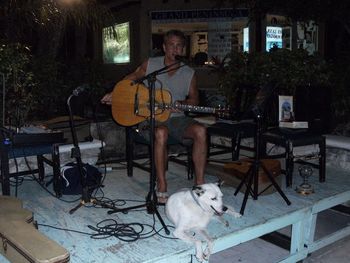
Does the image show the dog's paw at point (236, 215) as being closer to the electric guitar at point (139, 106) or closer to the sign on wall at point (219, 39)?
the electric guitar at point (139, 106)

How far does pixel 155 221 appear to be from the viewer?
8.90 feet

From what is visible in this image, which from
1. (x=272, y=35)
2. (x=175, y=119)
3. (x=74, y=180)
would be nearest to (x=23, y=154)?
(x=74, y=180)

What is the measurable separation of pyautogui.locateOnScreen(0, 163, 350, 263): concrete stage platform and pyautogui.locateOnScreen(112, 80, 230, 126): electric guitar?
0.64 metres

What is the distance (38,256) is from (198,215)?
0.96m

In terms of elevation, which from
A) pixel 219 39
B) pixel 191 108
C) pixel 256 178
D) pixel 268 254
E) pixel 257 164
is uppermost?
pixel 219 39

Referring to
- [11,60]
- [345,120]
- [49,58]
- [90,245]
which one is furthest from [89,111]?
[90,245]

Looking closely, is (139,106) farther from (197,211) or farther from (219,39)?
(219,39)

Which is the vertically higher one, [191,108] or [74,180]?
[191,108]

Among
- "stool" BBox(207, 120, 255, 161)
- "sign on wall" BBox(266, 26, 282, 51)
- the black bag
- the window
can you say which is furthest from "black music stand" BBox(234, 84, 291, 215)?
the window

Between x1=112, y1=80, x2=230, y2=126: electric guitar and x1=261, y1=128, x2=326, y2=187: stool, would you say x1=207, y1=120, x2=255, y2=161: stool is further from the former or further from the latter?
x1=112, y1=80, x2=230, y2=126: electric guitar

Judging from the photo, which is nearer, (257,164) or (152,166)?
(152,166)

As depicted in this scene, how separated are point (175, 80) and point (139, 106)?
1.55 feet

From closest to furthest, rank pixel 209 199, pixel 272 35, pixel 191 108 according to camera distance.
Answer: pixel 209 199, pixel 191 108, pixel 272 35

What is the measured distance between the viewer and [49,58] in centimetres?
498
